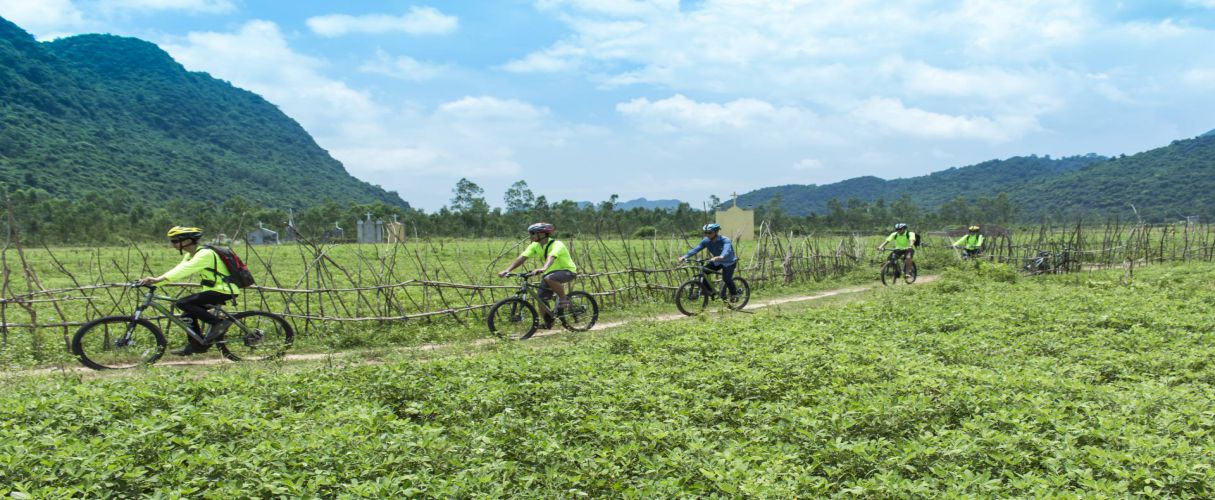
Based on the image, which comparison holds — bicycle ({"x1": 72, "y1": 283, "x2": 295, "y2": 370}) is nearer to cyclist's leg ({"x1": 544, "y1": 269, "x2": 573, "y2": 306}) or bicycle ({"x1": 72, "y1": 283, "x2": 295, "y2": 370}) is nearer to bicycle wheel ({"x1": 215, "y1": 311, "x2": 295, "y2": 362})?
bicycle wheel ({"x1": 215, "y1": 311, "x2": 295, "y2": 362})

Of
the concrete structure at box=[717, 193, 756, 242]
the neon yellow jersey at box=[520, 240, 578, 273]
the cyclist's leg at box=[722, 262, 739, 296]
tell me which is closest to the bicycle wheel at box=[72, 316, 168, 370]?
the neon yellow jersey at box=[520, 240, 578, 273]

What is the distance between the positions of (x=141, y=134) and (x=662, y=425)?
4353 inches

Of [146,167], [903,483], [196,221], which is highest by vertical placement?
[146,167]

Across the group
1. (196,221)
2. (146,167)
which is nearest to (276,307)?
(196,221)

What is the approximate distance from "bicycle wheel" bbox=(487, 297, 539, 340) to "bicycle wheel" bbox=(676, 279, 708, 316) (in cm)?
310

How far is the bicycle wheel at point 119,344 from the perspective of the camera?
7.42 m

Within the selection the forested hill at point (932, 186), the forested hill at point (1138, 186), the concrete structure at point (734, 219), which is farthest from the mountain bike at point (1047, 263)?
the forested hill at point (932, 186)

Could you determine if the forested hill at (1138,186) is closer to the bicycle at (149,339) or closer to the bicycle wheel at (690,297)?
the bicycle wheel at (690,297)

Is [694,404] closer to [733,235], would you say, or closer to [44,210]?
[733,235]

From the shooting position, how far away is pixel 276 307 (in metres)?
11.5

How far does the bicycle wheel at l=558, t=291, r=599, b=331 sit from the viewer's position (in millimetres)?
10180

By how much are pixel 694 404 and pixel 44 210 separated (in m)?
55.3

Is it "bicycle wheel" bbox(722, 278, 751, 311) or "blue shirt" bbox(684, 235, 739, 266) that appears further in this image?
"bicycle wheel" bbox(722, 278, 751, 311)

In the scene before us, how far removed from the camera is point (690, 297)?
12.3m
